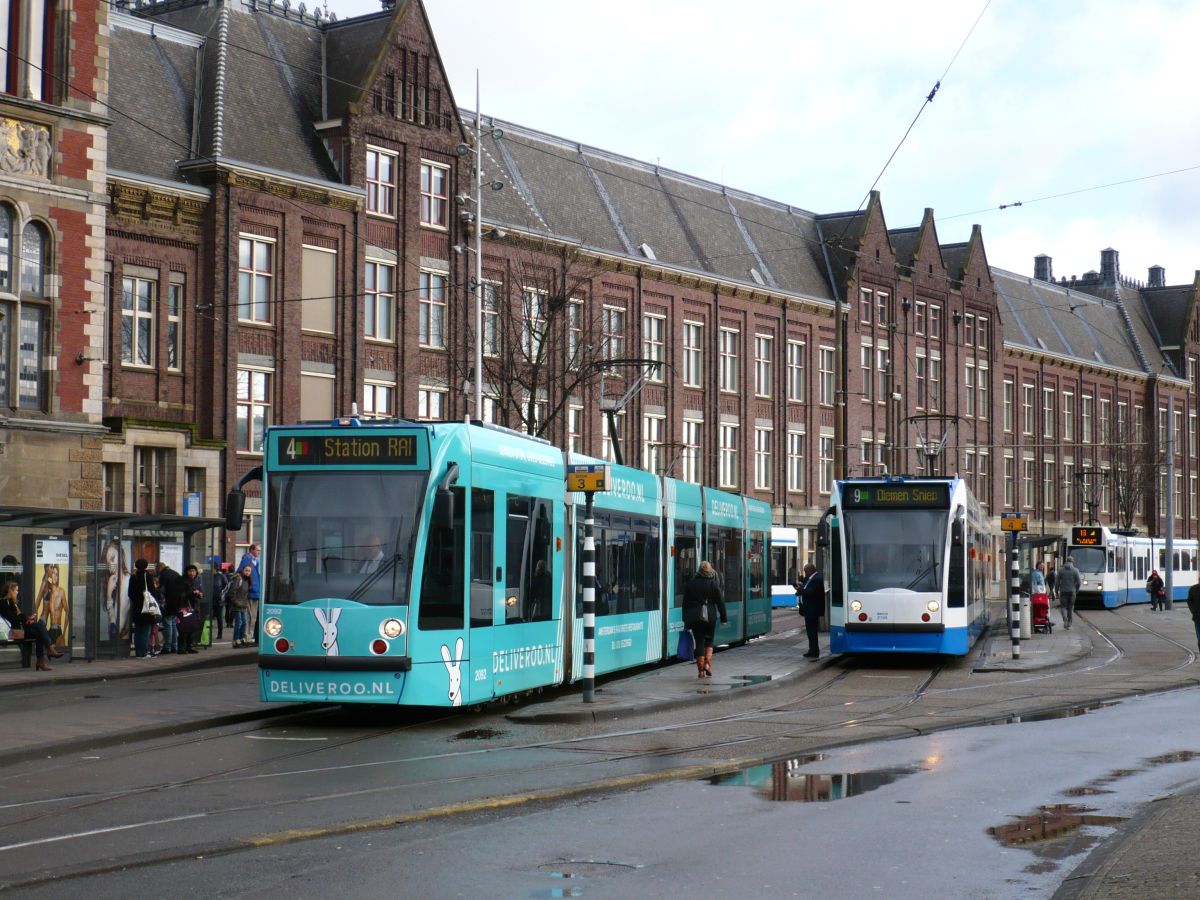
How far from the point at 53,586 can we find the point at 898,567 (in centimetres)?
1332

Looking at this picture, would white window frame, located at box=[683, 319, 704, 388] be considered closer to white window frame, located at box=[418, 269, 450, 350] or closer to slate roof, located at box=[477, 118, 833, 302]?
slate roof, located at box=[477, 118, 833, 302]

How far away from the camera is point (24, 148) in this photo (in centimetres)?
3102

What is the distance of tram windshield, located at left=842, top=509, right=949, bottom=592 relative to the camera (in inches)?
1065

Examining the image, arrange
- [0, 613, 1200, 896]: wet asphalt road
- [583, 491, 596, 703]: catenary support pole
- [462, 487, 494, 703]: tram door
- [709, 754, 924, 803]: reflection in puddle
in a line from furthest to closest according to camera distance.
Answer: [583, 491, 596, 703]: catenary support pole → [462, 487, 494, 703]: tram door → [709, 754, 924, 803]: reflection in puddle → [0, 613, 1200, 896]: wet asphalt road

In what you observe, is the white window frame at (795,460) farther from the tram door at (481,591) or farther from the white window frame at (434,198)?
the tram door at (481,591)

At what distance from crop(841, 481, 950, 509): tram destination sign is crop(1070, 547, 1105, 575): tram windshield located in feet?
127

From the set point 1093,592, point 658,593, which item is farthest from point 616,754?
point 1093,592

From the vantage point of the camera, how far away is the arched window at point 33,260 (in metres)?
31.1

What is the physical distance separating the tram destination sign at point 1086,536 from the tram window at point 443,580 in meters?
50.0

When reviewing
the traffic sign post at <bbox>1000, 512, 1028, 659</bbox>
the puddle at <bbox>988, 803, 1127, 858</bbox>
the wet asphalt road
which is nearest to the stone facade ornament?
the wet asphalt road

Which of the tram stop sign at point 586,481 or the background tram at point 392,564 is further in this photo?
the tram stop sign at point 586,481

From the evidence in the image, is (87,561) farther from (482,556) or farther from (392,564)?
(392,564)

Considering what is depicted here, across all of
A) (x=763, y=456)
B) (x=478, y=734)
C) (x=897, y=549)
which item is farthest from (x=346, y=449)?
(x=763, y=456)

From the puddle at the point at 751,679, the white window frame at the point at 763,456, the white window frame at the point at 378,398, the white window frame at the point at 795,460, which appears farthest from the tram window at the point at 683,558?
the white window frame at the point at 795,460
